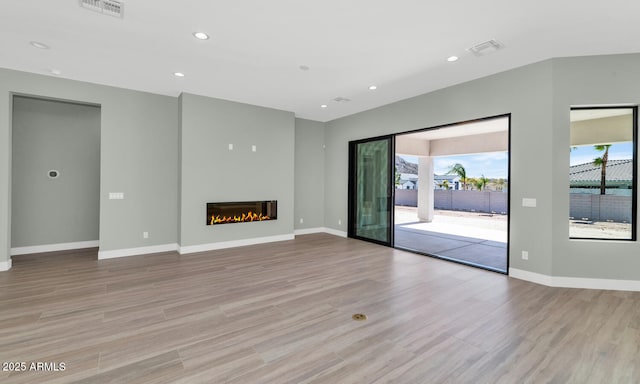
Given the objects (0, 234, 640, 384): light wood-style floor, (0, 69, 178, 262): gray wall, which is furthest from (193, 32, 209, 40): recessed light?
(0, 234, 640, 384): light wood-style floor

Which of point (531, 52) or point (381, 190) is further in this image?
point (381, 190)

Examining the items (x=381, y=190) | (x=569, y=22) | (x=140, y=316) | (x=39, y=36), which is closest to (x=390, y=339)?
(x=140, y=316)

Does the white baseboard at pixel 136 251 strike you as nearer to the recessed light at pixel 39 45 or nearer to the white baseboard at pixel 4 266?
the white baseboard at pixel 4 266

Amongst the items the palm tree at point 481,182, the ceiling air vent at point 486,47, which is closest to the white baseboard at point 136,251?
the ceiling air vent at point 486,47

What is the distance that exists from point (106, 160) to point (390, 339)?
5.27m

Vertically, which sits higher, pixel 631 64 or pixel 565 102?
pixel 631 64

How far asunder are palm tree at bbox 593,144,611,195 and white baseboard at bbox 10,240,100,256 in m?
8.57

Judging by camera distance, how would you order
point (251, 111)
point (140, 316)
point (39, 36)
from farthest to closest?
point (251, 111) → point (39, 36) → point (140, 316)

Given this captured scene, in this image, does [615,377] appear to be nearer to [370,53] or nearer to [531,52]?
[531,52]

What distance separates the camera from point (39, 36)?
129 inches

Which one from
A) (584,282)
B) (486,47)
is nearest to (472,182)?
(584,282)

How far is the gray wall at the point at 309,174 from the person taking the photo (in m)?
7.26

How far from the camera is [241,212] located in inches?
235

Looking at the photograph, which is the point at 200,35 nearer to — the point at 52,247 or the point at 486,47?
the point at 486,47
